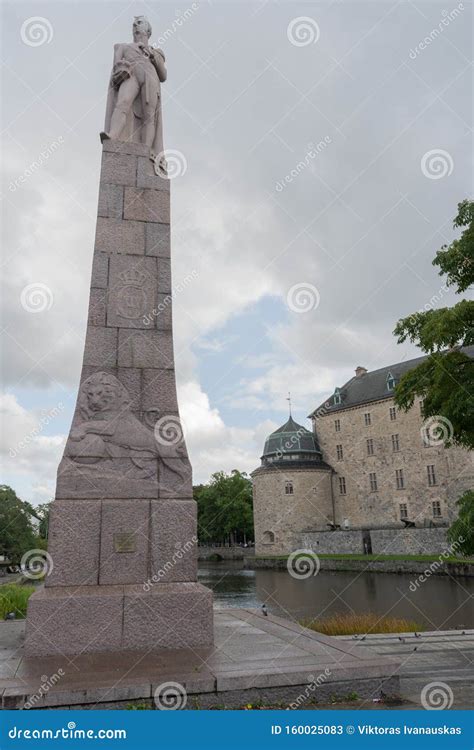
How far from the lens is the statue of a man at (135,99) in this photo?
32.7 feet

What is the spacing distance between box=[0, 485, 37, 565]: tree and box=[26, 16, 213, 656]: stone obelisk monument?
35.6 metres

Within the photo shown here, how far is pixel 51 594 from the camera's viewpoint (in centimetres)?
687

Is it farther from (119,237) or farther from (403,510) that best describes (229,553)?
(119,237)

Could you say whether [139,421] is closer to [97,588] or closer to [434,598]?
[97,588]

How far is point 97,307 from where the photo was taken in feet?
28.1

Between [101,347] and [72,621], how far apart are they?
3.69 metres

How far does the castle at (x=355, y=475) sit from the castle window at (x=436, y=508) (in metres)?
0.09

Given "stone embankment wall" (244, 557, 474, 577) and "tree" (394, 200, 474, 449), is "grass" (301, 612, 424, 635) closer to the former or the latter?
"tree" (394, 200, 474, 449)

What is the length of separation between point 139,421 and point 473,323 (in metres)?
6.88

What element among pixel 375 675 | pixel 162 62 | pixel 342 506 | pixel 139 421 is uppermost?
pixel 342 506

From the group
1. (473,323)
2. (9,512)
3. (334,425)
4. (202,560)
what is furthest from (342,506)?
(473,323)

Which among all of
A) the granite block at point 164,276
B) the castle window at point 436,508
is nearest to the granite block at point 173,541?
the granite block at point 164,276

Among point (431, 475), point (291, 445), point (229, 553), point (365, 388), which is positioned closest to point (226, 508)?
point (229, 553)

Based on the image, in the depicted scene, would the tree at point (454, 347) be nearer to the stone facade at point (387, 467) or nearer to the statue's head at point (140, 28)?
the statue's head at point (140, 28)
